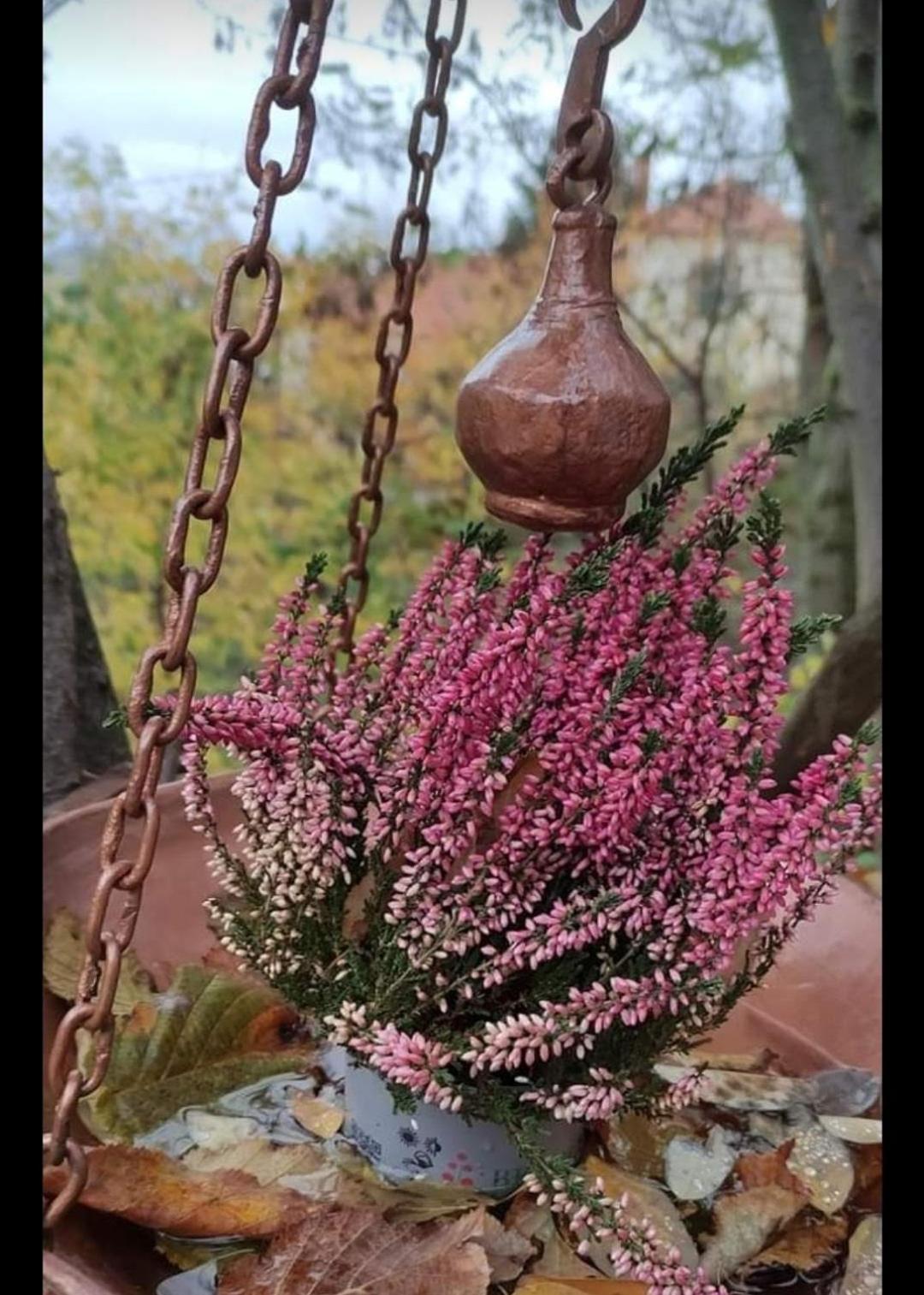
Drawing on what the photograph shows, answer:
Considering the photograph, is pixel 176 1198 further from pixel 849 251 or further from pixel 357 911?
pixel 849 251

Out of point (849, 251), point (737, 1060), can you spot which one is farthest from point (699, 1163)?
point (849, 251)

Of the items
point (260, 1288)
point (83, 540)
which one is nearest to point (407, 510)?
point (83, 540)

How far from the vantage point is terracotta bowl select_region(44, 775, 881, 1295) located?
875mm

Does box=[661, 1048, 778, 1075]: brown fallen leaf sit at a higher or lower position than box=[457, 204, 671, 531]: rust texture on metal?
lower

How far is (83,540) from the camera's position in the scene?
1937mm

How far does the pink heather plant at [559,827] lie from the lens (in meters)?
0.56

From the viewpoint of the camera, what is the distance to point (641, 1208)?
0.64 meters

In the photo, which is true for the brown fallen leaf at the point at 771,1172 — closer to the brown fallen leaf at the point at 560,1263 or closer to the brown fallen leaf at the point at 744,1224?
the brown fallen leaf at the point at 744,1224

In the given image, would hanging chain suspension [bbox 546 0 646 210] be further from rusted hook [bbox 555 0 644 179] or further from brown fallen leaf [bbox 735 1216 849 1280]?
brown fallen leaf [bbox 735 1216 849 1280]

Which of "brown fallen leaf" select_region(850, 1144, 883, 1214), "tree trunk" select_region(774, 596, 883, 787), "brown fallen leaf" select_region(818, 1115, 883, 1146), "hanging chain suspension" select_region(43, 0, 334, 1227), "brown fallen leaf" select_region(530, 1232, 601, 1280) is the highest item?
"hanging chain suspension" select_region(43, 0, 334, 1227)

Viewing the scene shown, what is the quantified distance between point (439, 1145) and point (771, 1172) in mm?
198

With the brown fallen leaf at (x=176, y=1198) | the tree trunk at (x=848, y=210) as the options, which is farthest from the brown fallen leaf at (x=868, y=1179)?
the tree trunk at (x=848, y=210)

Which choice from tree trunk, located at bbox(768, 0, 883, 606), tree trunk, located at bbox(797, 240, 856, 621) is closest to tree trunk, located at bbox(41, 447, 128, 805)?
tree trunk, located at bbox(768, 0, 883, 606)

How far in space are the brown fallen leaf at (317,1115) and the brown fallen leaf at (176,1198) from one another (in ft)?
0.30
